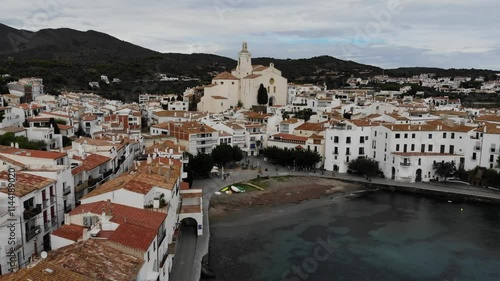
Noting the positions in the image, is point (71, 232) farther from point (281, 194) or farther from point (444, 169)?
point (444, 169)

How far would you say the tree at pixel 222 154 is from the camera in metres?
37.8

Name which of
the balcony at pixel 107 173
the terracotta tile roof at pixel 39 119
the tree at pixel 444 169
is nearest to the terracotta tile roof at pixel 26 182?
the balcony at pixel 107 173

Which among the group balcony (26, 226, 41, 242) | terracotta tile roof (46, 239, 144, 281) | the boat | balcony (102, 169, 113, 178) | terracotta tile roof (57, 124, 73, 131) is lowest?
the boat

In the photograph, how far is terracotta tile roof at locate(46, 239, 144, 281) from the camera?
9.94m

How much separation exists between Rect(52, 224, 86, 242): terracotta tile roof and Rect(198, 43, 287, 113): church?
165ft

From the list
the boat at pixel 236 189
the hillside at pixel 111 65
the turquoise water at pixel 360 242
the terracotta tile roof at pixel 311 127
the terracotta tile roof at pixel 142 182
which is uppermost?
the hillside at pixel 111 65

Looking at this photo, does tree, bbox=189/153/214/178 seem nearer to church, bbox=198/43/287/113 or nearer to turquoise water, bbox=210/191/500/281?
turquoise water, bbox=210/191/500/281

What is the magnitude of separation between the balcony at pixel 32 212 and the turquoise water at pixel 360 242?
752cm

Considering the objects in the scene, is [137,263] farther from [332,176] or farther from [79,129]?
[79,129]

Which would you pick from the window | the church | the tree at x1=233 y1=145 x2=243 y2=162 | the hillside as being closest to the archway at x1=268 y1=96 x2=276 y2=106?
the church

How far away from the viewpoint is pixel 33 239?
15297 mm

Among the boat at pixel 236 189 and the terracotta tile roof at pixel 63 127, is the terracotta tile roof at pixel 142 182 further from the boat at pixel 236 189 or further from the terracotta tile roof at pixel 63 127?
the terracotta tile roof at pixel 63 127

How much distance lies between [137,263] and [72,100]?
50.9 meters

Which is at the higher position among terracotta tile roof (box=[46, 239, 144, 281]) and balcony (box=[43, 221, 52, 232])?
terracotta tile roof (box=[46, 239, 144, 281])
